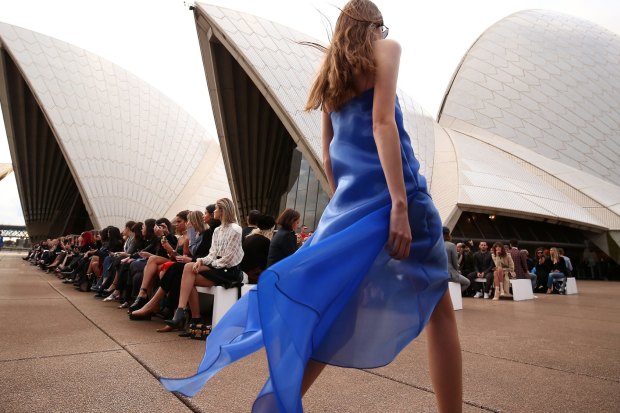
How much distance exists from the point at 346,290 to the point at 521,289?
731 centimetres

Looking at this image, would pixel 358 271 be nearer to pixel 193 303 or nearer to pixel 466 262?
pixel 193 303

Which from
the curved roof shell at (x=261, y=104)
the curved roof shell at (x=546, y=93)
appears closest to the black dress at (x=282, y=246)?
the curved roof shell at (x=261, y=104)

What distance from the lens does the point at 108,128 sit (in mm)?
22047

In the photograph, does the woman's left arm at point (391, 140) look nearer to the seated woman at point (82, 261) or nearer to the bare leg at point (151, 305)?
the bare leg at point (151, 305)

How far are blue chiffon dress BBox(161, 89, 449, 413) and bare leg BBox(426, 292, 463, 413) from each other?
0.09 metres

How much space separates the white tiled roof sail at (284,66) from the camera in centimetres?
1464

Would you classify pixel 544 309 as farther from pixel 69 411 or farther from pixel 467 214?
pixel 467 214

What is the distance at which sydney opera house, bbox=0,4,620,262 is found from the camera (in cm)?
1508

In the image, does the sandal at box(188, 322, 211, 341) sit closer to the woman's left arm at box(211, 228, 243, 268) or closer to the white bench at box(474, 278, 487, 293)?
the woman's left arm at box(211, 228, 243, 268)

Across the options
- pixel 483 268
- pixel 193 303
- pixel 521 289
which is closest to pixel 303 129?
pixel 483 268

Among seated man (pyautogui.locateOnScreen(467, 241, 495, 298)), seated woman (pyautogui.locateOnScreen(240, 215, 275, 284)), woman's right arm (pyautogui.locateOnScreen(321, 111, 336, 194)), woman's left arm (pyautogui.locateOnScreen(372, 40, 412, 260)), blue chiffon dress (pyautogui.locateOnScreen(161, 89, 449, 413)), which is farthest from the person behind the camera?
seated man (pyautogui.locateOnScreen(467, 241, 495, 298))

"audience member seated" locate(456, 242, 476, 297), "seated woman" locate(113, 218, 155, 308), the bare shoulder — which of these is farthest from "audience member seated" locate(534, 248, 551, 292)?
the bare shoulder

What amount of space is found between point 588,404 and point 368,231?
1.51 metres

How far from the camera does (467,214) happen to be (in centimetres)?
1494
